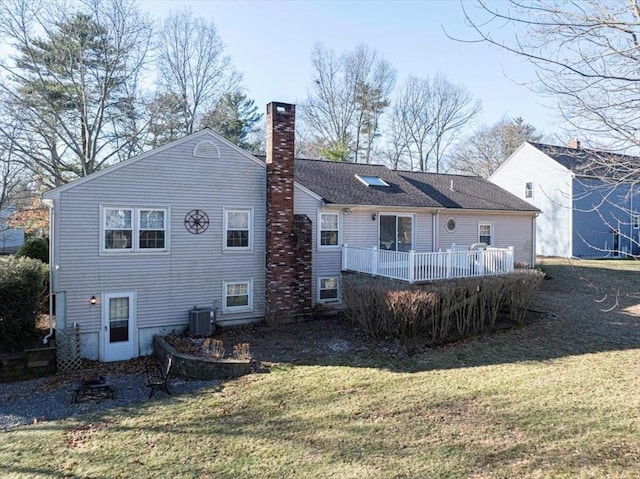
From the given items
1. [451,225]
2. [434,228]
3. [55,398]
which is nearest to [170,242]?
[55,398]

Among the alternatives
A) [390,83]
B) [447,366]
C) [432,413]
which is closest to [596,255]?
[390,83]

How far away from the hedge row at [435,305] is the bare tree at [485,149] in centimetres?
2927

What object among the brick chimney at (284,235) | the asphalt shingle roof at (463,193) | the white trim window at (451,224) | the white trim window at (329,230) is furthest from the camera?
the asphalt shingle roof at (463,193)

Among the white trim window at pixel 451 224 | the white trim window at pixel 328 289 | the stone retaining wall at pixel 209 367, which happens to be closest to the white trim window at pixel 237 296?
the white trim window at pixel 328 289

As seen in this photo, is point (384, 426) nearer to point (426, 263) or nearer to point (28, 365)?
point (426, 263)

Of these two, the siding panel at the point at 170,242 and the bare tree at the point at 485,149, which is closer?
the siding panel at the point at 170,242

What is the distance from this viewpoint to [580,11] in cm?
421

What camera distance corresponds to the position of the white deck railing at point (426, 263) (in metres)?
12.0

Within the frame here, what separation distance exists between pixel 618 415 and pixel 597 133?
155 inches

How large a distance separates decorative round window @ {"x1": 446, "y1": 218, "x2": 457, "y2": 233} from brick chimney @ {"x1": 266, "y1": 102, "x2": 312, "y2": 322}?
21.8 feet

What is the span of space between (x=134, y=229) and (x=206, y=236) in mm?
1902

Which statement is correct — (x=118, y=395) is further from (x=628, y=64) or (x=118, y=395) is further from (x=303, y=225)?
(x=628, y=64)

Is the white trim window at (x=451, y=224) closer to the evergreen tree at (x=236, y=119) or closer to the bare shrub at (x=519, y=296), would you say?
the bare shrub at (x=519, y=296)

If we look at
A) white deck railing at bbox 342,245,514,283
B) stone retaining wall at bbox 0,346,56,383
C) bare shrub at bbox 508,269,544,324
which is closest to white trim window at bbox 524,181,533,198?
white deck railing at bbox 342,245,514,283
